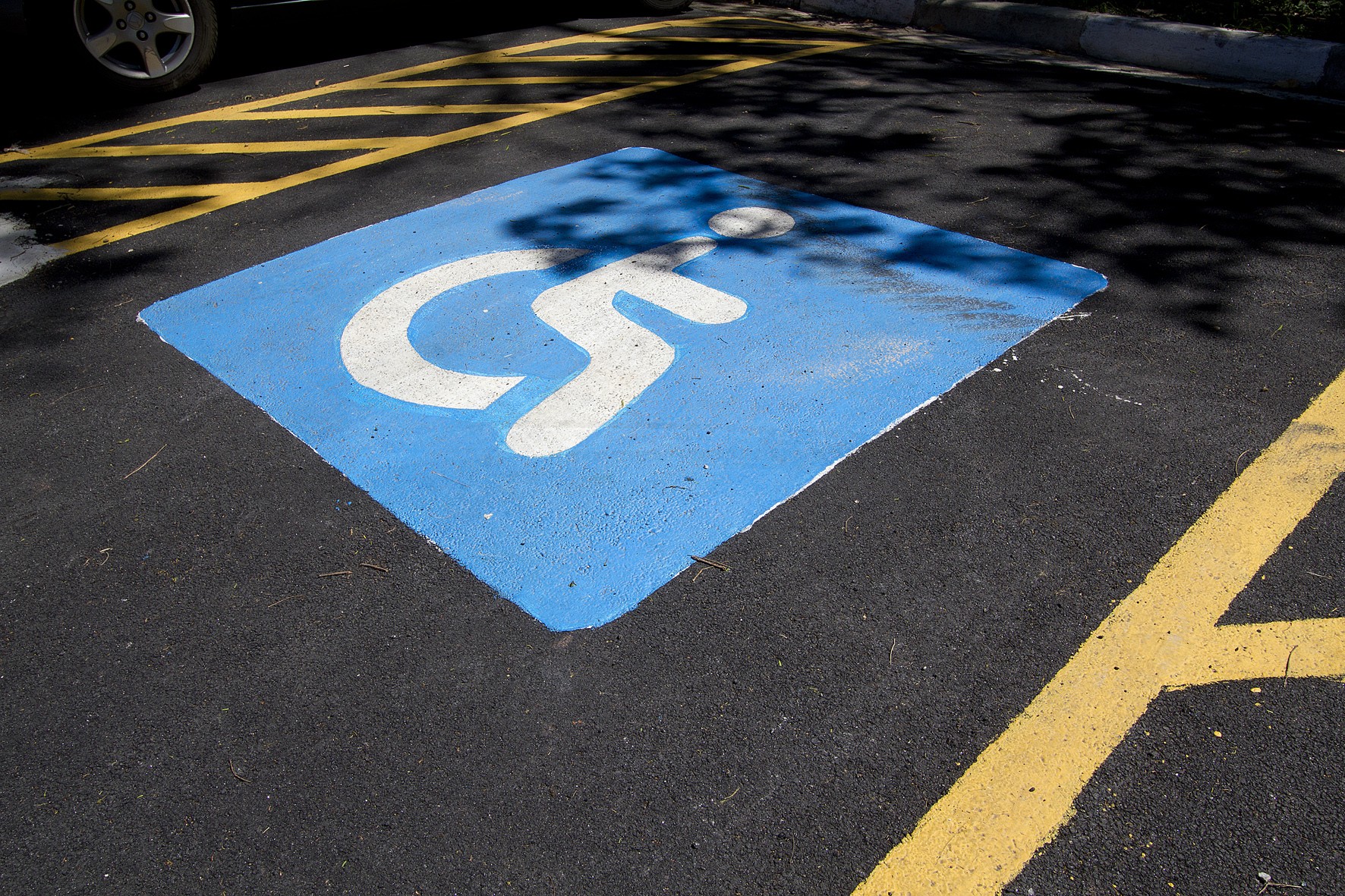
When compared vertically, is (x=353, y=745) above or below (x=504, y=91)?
below

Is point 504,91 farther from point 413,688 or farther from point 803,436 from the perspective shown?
point 413,688

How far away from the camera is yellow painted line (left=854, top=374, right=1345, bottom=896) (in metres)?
1.87

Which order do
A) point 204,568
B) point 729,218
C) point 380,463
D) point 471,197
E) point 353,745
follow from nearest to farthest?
point 353,745 < point 204,568 < point 380,463 < point 729,218 < point 471,197

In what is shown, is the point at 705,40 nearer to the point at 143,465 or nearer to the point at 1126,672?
the point at 143,465

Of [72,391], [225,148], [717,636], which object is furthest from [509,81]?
[717,636]

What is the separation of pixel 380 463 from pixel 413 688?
1001 mm

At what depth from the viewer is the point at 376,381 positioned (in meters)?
3.39

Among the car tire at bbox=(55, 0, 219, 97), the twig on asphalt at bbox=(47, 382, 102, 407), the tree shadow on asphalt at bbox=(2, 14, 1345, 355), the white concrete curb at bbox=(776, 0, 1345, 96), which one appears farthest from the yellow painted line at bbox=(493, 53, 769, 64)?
the twig on asphalt at bbox=(47, 382, 102, 407)

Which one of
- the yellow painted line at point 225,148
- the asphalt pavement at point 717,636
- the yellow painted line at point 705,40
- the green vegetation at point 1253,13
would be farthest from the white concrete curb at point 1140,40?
the yellow painted line at point 225,148

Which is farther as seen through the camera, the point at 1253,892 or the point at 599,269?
the point at 599,269

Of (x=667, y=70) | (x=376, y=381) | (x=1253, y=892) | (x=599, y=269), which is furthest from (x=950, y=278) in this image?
(x=667, y=70)

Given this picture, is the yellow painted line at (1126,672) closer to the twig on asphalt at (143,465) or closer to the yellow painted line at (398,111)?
the twig on asphalt at (143,465)

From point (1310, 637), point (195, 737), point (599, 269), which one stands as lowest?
point (195, 737)

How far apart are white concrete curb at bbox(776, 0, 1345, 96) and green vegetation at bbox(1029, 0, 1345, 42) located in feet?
1.37
